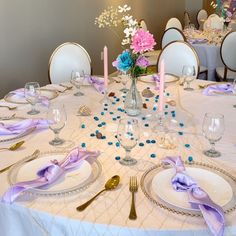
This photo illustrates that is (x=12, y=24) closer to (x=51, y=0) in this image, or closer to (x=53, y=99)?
(x=51, y=0)

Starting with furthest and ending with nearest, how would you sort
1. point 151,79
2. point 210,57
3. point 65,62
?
point 210,57 → point 65,62 → point 151,79

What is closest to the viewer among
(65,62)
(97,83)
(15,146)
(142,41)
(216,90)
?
(15,146)

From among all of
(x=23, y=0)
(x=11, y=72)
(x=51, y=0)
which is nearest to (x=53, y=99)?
(x=11, y=72)

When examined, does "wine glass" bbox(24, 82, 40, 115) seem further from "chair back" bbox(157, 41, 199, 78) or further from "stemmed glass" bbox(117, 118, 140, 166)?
"chair back" bbox(157, 41, 199, 78)

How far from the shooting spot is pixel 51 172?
1152 mm

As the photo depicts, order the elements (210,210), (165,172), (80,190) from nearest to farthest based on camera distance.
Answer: (210,210)
(80,190)
(165,172)

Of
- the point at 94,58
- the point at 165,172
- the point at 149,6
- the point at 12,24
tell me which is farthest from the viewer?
the point at 149,6

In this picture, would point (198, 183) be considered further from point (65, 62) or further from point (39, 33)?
point (39, 33)

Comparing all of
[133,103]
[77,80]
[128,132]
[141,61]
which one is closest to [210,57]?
[77,80]

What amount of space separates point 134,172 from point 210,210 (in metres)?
0.33

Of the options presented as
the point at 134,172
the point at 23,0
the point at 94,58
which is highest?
the point at 23,0

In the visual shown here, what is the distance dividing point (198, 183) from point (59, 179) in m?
0.46

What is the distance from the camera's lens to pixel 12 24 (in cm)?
333

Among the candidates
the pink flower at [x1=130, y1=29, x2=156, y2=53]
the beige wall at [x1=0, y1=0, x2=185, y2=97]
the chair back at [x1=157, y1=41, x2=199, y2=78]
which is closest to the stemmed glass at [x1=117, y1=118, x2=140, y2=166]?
the pink flower at [x1=130, y1=29, x2=156, y2=53]
